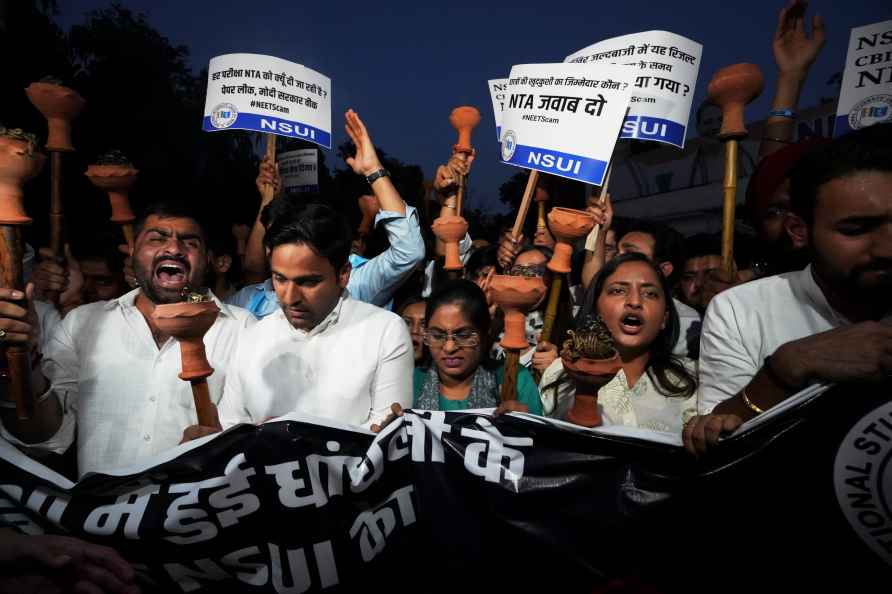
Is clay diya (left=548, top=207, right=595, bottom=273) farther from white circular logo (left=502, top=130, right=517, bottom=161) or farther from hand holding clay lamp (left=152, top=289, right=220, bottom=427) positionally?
hand holding clay lamp (left=152, top=289, right=220, bottom=427)

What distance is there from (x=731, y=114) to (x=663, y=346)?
1.40 m

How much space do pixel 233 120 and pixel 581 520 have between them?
159 inches

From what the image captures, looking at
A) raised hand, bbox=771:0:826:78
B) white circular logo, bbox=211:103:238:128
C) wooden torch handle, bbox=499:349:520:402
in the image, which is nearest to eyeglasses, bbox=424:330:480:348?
wooden torch handle, bbox=499:349:520:402

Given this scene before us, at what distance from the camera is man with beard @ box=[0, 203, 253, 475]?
247 cm

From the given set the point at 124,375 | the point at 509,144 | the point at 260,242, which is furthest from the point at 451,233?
the point at 124,375

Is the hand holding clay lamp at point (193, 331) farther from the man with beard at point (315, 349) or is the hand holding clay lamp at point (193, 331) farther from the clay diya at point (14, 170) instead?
the clay diya at point (14, 170)

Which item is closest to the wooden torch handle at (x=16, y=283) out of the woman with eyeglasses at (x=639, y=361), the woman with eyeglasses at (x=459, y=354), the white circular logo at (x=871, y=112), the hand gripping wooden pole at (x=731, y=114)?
the woman with eyeglasses at (x=459, y=354)

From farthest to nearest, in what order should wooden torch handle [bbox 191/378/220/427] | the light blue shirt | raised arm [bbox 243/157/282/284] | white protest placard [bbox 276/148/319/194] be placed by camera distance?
white protest placard [bbox 276/148/319/194] < raised arm [bbox 243/157/282/284] < the light blue shirt < wooden torch handle [bbox 191/378/220/427]

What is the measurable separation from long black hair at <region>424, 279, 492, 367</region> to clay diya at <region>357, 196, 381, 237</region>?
97.8 inches

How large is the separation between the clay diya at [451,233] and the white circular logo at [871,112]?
8.03 ft

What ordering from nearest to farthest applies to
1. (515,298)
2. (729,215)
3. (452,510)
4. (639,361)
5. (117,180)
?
1. (452,510)
2. (515,298)
3. (639,361)
4. (729,215)
5. (117,180)

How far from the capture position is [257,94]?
468 centimetres

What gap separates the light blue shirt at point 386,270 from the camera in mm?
3715

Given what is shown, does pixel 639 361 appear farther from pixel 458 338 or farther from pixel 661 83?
pixel 661 83
